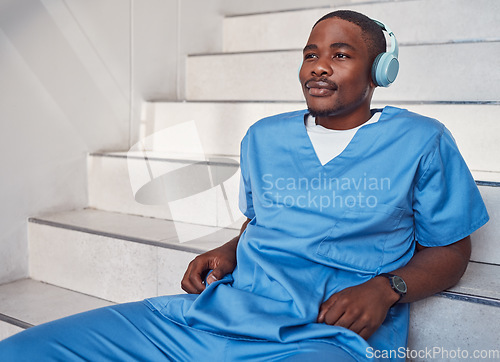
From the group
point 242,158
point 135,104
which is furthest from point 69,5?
point 242,158

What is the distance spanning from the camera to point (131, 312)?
1.00m

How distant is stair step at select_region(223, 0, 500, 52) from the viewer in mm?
2111

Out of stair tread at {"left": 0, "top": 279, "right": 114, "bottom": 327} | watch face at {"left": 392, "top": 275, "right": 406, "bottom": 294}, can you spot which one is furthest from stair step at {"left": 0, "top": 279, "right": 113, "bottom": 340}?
watch face at {"left": 392, "top": 275, "right": 406, "bottom": 294}

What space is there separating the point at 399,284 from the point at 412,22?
154cm

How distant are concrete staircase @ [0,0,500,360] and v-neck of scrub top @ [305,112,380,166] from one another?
389mm

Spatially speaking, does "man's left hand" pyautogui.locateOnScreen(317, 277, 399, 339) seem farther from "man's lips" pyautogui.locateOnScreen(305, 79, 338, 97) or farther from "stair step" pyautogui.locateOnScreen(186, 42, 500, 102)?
"stair step" pyautogui.locateOnScreen(186, 42, 500, 102)

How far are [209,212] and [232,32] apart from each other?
1.24 metres

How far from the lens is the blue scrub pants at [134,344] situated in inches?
34.7

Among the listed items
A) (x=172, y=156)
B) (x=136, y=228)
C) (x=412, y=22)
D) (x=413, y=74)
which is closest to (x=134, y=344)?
(x=136, y=228)

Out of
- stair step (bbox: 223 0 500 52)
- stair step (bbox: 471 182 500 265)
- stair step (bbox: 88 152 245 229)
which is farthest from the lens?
stair step (bbox: 223 0 500 52)

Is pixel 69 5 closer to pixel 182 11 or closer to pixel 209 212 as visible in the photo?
pixel 182 11

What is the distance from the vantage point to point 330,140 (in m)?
1.12

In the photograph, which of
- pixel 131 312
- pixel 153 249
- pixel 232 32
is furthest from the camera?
pixel 232 32

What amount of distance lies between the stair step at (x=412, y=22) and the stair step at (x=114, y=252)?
112 centimetres
